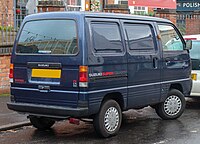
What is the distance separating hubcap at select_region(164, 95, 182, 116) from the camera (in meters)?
9.07

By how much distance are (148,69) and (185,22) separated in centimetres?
1334

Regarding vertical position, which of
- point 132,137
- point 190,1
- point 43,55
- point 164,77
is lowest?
point 132,137

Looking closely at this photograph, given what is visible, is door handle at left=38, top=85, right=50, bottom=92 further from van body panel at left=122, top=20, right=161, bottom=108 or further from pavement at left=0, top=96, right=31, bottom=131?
van body panel at left=122, top=20, right=161, bottom=108

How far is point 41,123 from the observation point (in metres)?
8.23

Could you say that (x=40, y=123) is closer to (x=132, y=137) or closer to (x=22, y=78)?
(x=22, y=78)

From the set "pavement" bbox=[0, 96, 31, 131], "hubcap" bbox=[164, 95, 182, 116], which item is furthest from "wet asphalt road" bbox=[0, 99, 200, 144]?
"hubcap" bbox=[164, 95, 182, 116]

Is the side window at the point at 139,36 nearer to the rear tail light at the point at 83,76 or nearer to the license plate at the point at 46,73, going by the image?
the rear tail light at the point at 83,76

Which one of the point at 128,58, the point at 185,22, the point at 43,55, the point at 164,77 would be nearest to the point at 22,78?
the point at 43,55

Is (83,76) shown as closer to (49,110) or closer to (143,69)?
(49,110)

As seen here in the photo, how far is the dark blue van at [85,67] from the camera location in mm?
7031

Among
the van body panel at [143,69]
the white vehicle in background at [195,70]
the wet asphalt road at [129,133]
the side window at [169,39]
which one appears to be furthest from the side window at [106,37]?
the white vehicle in background at [195,70]

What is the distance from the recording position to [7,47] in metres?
11.8

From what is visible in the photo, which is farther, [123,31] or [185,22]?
[185,22]

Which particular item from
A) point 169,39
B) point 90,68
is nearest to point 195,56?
point 169,39
